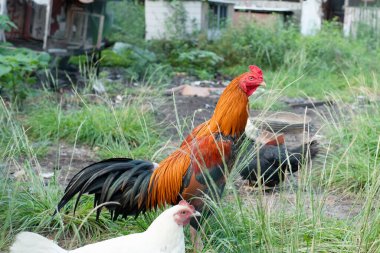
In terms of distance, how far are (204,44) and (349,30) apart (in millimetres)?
4145

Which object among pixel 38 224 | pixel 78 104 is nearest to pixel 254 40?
pixel 78 104

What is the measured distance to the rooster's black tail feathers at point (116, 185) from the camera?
4.43 metres

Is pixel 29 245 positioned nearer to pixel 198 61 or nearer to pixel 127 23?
pixel 198 61

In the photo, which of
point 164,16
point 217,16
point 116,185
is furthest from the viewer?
point 217,16

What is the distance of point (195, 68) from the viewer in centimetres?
1410

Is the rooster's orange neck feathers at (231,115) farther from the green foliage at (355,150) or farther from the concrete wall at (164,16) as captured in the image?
the concrete wall at (164,16)

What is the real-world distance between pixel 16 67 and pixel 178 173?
406 cm

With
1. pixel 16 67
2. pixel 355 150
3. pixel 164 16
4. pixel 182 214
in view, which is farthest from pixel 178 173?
pixel 164 16

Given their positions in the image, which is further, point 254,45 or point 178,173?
point 254,45

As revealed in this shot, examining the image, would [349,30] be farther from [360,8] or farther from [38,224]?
[38,224]

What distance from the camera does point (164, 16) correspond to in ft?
53.5

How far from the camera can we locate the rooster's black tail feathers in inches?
175

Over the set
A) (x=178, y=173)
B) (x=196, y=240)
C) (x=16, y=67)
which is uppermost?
(x=16, y=67)

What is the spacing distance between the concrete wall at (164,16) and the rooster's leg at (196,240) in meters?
11.8
